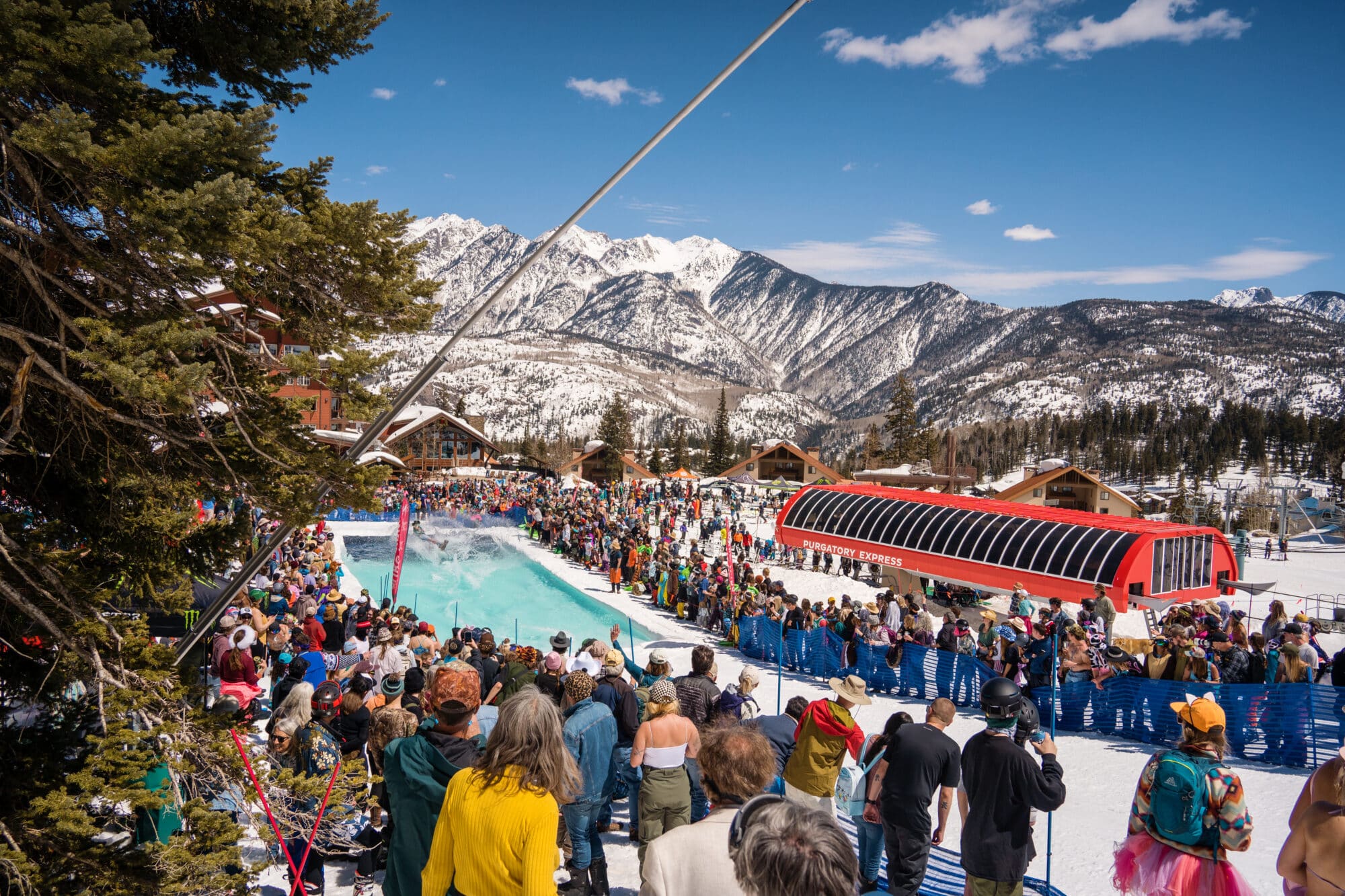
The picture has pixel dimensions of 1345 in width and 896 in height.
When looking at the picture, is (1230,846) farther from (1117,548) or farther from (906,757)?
(1117,548)

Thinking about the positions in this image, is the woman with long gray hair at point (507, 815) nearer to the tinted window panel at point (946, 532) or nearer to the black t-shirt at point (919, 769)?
the black t-shirt at point (919, 769)

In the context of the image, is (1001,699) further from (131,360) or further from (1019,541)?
(1019,541)

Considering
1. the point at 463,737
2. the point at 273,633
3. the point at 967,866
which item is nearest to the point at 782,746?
the point at 967,866

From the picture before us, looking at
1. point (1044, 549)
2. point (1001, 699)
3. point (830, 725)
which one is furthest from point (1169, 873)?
point (1044, 549)

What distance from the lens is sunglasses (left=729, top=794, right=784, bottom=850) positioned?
2611 mm

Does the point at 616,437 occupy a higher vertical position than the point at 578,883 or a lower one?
higher

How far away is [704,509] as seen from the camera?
49844 millimetres

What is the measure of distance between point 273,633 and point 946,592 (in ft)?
66.4

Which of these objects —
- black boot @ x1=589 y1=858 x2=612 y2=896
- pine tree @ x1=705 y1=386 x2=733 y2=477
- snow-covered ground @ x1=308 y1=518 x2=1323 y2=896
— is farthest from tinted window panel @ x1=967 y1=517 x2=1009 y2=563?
pine tree @ x1=705 y1=386 x2=733 y2=477

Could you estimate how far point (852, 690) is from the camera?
217 inches

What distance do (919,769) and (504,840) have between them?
288 centimetres

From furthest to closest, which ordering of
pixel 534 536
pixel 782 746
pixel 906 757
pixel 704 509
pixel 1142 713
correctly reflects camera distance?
pixel 704 509 → pixel 534 536 → pixel 1142 713 → pixel 782 746 → pixel 906 757

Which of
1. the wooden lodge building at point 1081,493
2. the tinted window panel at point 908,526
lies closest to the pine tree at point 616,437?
the wooden lodge building at point 1081,493

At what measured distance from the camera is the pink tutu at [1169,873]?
13.1 feet
